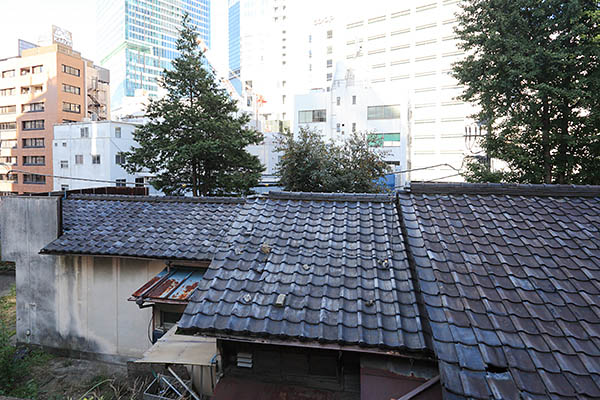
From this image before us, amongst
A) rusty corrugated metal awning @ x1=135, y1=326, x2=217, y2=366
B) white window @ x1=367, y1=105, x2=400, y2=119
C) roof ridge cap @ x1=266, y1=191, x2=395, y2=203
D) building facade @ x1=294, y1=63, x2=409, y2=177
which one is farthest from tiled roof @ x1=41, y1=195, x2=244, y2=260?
white window @ x1=367, y1=105, x2=400, y2=119

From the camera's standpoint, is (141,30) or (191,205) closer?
(191,205)

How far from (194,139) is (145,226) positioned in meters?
12.5

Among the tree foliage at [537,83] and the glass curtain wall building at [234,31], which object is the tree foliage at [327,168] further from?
the glass curtain wall building at [234,31]

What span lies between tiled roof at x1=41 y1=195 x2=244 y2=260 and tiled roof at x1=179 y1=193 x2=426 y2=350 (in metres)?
3.69

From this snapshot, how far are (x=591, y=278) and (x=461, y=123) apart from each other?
182 feet

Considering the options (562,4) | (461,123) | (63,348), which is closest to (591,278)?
(63,348)

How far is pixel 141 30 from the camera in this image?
14400cm

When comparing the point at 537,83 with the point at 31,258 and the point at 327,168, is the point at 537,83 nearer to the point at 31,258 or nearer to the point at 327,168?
the point at 327,168

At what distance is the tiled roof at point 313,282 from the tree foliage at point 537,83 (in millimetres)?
14661

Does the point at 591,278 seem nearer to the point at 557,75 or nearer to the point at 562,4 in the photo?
the point at 557,75

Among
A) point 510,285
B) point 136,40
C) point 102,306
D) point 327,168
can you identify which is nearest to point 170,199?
point 102,306

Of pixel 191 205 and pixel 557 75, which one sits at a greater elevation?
pixel 557 75

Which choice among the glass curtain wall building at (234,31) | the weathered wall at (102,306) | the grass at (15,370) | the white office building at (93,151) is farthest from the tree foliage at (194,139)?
the glass curtain wall building at (234,31)

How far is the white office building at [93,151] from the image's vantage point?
45.4 meters
